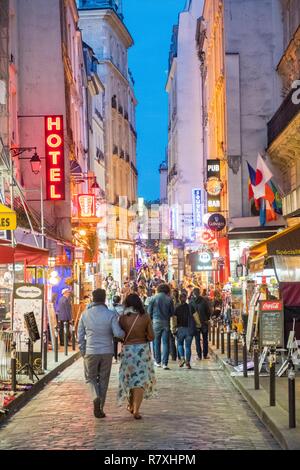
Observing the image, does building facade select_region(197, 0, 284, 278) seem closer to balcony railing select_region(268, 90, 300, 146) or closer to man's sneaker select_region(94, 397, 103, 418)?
balcony railing select_region(268, 90, 300, 146)

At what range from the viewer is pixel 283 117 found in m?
32.6

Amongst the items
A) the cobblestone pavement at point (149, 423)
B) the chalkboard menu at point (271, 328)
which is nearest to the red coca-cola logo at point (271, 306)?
the chalkboard menu at point (271, 328)

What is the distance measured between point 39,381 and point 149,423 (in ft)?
17.5

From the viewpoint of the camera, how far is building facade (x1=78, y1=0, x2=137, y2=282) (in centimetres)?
7018

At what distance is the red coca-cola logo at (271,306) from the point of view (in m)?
17.2

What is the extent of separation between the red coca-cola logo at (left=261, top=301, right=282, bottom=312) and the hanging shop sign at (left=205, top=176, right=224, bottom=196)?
24196 millimetres

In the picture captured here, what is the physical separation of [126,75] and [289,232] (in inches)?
2715

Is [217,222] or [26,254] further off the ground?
[217,222]

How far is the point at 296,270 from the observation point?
71.4 feet

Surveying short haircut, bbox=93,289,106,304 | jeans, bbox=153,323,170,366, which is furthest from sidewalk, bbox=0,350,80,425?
jeans, bbox=153,323,170,366

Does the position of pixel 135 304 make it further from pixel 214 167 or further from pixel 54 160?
pixel 214 167

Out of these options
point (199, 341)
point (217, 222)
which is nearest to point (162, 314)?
point (199, 341)

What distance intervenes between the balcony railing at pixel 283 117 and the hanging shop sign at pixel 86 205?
9417 millimetres

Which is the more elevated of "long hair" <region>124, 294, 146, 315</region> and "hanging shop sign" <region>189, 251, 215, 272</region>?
"hanging shop sign" <region>189, 251, 215, 272</region>
